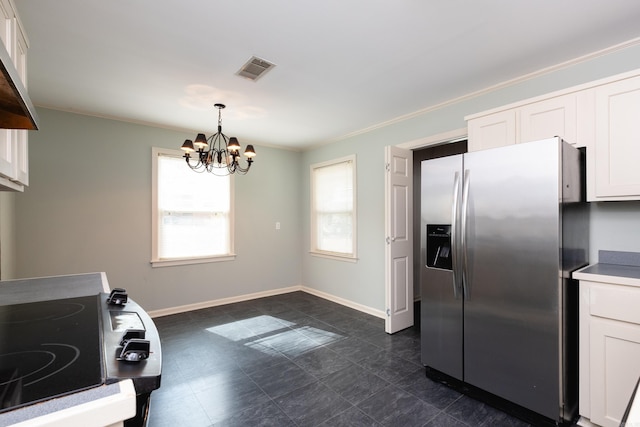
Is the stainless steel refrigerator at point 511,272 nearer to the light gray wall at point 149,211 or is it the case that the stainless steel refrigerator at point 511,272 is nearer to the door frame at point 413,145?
the light gray wall at point 149,211

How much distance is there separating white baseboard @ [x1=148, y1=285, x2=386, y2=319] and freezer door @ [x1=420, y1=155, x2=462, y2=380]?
1546 mm

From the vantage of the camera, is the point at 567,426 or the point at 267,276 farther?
the point at 267,276

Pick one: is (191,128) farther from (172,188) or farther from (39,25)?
(39,25)

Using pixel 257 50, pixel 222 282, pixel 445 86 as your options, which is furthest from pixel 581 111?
pixel 222 282

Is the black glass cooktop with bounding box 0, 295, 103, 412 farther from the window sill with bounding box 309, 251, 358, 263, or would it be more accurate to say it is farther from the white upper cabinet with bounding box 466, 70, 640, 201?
the window sill with bounding box 309, 251, 358, 263

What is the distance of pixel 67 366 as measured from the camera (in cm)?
79

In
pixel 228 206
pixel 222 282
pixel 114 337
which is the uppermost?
pixel 228 206

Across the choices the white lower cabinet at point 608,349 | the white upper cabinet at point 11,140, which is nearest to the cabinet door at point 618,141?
the white lower cabinet at point 608,349

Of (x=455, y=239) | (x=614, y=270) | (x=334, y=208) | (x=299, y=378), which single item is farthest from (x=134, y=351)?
(x=334, y=208)

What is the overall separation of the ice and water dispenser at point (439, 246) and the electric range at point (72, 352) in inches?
80.2

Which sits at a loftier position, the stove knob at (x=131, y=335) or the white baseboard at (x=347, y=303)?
the stove knob at (x=131, y=335)

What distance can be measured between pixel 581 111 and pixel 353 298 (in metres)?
3.29

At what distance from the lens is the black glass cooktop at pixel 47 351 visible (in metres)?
0.68

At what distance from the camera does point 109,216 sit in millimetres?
3672
